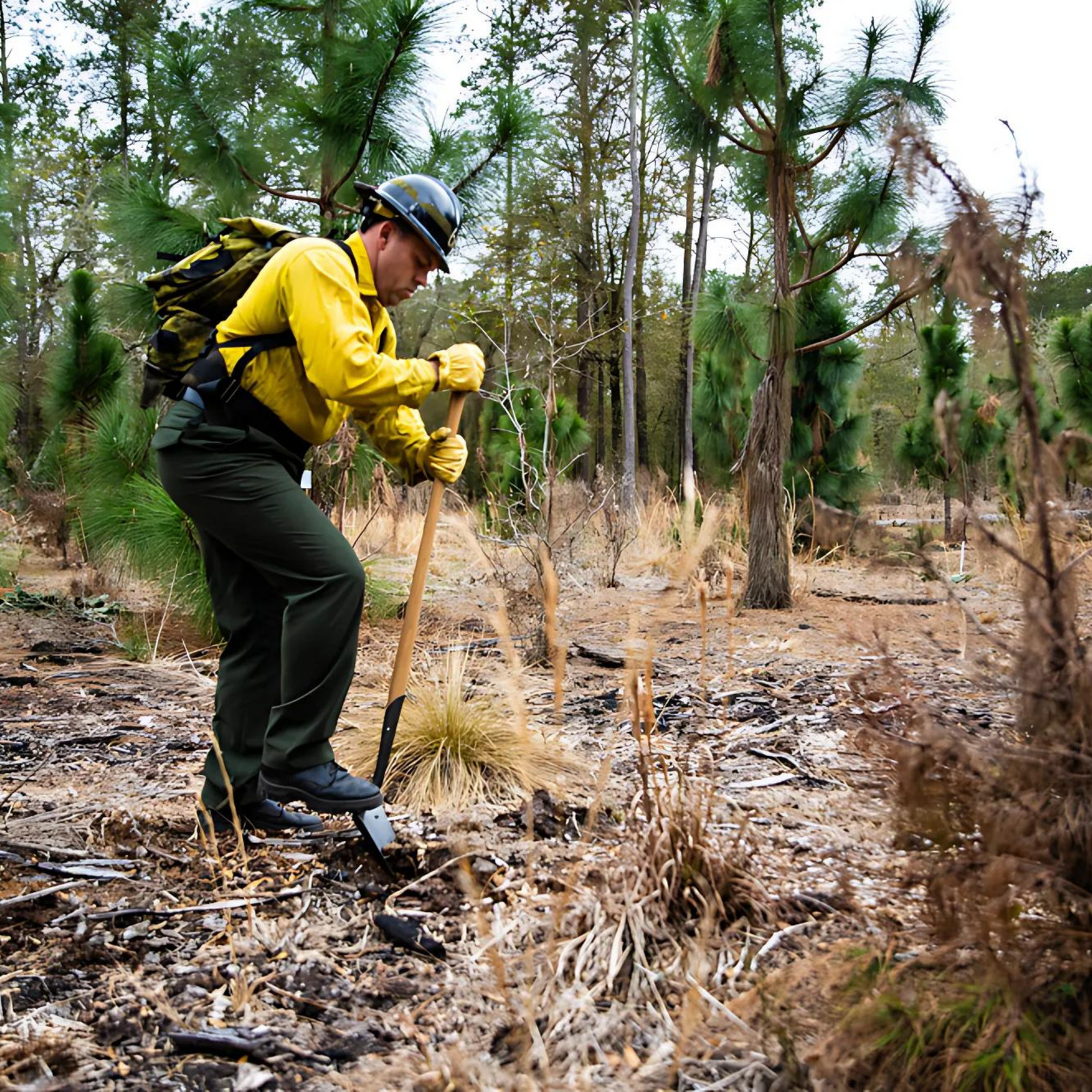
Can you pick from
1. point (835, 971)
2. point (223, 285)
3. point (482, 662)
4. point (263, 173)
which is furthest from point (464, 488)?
point (835, 971)

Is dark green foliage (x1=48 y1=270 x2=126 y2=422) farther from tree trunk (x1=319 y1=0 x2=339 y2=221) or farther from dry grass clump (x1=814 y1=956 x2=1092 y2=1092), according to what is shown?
dry grass clump (x1=814 y1=956 x2=1092 y2=1092)

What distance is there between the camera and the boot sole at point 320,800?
266cm

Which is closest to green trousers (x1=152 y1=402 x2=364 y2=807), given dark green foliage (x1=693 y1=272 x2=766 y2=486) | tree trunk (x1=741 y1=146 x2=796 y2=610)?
tree trunk (x1=741 y1=146 x2=796 y2=610)

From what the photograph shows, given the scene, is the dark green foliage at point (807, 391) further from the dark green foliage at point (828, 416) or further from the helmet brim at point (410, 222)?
the helmet brim at point (410, 222)

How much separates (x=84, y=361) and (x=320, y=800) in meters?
6.67

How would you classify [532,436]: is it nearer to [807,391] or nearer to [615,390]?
[807,391]

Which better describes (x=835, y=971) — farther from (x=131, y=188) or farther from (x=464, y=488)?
(x=464, y=488)

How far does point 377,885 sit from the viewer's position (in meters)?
2.64

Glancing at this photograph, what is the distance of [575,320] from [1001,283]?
18.5 m

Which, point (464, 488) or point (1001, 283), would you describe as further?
point (464, 488)

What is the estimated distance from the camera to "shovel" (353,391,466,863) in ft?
9.01

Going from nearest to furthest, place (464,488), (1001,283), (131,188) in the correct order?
(1001,283) → (131,188) → (464,488)

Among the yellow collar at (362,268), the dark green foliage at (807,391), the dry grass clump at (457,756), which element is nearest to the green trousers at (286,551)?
the yellow collar at (362,268)

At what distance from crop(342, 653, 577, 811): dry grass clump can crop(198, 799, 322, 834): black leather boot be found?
0.33 meters
